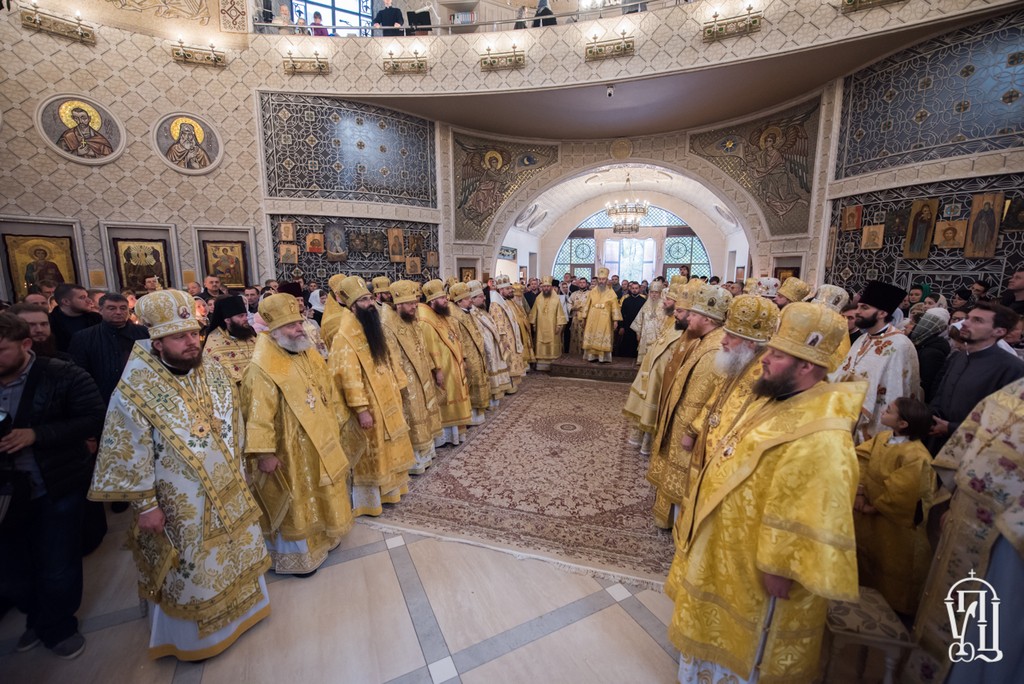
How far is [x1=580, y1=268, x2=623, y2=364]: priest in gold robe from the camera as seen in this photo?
8.69 metres

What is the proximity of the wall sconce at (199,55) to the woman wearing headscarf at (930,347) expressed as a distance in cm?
1252

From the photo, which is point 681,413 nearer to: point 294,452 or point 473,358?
point 294,452

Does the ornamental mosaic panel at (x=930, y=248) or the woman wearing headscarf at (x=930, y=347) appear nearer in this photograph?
A: the woman wearing headscarf at (x=930, y=347)

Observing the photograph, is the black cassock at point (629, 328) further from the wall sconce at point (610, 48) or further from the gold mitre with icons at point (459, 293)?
the wall sconce at point (610, 48)

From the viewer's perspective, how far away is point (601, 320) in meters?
8.78

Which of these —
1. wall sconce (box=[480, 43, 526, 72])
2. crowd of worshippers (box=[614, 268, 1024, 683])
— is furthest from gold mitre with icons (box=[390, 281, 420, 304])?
wall sconce (box=[480, 43, 526, 72])

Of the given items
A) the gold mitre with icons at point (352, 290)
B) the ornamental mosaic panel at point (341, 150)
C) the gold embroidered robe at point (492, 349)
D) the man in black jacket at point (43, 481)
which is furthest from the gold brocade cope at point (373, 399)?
the ornamental mosaic panel at point (341, 150)

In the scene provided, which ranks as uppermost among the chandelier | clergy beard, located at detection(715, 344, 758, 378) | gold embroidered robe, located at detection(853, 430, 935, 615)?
the chandelier

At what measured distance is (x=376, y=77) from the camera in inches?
388

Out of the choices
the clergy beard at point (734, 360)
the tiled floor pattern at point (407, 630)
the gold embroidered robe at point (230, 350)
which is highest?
the clergy beard at point (734, 360)

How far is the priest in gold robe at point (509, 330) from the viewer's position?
716 centimetres

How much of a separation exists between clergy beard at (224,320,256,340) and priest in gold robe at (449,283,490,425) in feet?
8.33

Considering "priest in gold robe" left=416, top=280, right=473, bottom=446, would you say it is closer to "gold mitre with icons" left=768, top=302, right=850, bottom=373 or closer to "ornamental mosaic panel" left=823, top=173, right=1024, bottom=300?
"gold mitre with icons" left=768, top=302, right=850, bottom=373

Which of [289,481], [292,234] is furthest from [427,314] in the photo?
[292,234]
